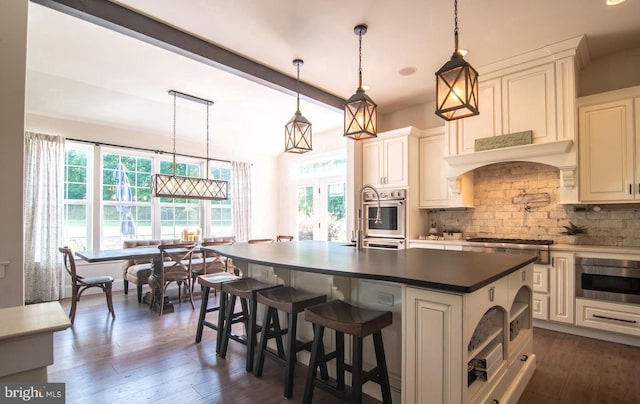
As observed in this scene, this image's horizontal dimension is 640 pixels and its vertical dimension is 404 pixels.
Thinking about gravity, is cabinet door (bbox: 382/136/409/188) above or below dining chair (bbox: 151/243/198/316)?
above

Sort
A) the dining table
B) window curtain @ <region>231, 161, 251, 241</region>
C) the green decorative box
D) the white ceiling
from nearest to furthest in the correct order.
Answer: the white ceiling
the green decorative box
the dining table
window curtain @ <region>231, 161, 251, 241</region>

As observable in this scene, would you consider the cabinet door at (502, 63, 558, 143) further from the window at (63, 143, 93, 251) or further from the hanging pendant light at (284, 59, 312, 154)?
the window at (63, 143, 93, 251)

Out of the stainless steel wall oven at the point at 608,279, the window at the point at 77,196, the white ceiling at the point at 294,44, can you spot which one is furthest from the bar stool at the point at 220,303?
the stainless steel wall oven at the point at 608,279

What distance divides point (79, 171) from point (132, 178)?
2.45 feet

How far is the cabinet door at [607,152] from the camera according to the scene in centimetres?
312

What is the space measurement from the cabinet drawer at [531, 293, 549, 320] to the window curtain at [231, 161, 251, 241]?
523 cm

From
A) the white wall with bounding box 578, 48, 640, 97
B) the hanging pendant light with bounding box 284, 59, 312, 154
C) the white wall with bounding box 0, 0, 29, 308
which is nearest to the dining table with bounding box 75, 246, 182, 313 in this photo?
the white wall with bounding box 0, 0, 29, 308

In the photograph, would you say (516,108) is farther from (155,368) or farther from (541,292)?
(155,368)

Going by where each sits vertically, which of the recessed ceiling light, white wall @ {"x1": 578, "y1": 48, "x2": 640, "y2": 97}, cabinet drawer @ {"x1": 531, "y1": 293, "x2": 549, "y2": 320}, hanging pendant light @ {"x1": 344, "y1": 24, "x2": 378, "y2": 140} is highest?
the recessed ceiling light

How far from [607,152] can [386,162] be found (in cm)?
249

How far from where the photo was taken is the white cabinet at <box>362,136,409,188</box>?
4566mm

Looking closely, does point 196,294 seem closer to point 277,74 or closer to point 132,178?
point 132,178

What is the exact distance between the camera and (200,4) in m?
2.60

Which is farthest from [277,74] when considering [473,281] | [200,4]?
[473,281]
